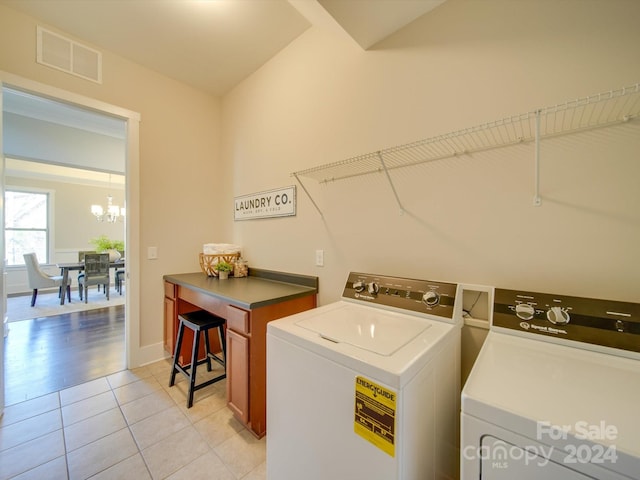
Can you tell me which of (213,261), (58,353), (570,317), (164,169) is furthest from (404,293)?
(58,353)

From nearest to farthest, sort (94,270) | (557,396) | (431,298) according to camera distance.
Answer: (557,396) < (431,298) < (94,270)

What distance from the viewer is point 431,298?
48.6 inches

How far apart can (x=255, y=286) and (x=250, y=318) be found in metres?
0.51

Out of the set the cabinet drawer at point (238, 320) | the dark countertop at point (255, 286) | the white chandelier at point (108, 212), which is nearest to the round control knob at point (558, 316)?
the dark countertop at point (255, 286)

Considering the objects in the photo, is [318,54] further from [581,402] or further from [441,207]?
[581,402]

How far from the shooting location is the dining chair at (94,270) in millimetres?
4613

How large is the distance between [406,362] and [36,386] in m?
2.99

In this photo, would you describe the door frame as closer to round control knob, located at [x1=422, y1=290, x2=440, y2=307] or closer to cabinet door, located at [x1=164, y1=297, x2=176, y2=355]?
cabinet door, located at [x1=164, y1=297, x2=176, y2=355]

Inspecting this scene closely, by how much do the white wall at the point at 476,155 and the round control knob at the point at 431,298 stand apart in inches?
6.6

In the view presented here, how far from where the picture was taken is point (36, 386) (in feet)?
6.72

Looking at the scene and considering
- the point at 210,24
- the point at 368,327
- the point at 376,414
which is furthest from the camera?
the point at 210,24

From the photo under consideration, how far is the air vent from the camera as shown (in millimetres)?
1937

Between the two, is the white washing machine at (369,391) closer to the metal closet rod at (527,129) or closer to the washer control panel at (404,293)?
the washer control panel at (404,293)

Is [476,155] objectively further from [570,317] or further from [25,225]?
[25,225]
